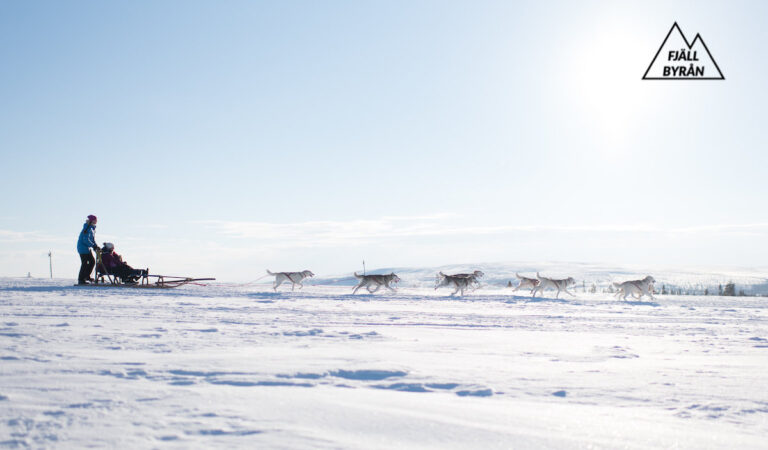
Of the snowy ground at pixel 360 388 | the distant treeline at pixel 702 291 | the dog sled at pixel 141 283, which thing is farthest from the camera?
the distant treeline at pixel 702 291

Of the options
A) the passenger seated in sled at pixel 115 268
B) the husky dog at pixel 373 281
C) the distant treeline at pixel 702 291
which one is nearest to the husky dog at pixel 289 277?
the husky dog at pixel 373 281

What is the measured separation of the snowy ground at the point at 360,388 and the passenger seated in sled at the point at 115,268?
7.80m

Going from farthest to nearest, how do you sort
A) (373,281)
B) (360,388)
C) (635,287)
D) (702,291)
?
(702,291)
(373,281)
(635,287)
(360,388)

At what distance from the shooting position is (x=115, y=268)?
41.6 ft

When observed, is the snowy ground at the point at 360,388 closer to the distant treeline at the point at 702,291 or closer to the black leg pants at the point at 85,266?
the black leg pants at the point at 85,266

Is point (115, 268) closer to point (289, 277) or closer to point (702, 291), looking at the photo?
point (289, 277)

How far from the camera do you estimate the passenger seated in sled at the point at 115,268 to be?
41.5 ft

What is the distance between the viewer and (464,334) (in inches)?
210

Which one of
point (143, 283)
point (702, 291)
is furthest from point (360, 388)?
point (702, 291)

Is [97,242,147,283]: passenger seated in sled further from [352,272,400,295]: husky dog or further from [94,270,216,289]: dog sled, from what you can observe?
[352,272,400,295]: husky dog

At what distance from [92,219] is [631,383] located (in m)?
12.7

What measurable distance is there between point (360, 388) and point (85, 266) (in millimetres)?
12260

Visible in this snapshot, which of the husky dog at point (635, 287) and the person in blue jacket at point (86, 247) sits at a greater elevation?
the person in blue jacket at point (86, 247)

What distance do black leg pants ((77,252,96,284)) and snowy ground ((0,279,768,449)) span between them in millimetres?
7828
